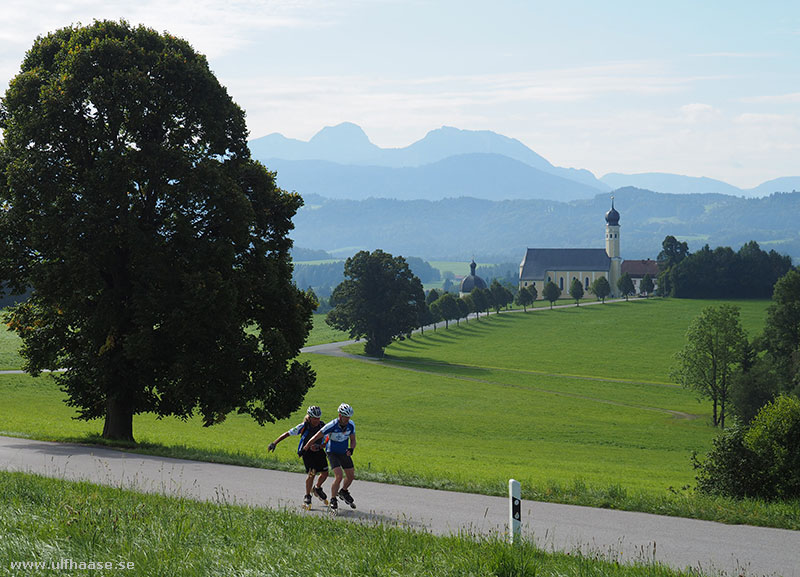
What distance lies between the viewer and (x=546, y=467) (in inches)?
1246

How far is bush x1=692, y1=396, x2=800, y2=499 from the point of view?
16.6 metres

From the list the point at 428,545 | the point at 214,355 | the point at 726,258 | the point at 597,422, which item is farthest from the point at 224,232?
the point at 726,258

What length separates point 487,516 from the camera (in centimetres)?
1478

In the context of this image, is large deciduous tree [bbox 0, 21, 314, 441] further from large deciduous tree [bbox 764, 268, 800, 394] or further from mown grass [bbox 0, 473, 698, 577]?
large deciduous tree [bbox 764, 268, 800, 394]

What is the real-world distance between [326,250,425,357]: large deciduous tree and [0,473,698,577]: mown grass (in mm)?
78943

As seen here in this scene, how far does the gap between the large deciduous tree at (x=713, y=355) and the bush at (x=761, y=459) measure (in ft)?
160

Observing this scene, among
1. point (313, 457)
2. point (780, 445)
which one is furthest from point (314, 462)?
point (780, 445)

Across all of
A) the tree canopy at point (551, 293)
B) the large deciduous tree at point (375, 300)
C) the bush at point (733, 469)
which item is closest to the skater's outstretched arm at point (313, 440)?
the bush at point (733, 469)

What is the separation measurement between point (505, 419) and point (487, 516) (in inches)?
1610

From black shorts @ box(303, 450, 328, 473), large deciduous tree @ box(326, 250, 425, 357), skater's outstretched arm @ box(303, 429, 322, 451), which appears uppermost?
large deciduous tree @ box(326, 250, 425, 357)

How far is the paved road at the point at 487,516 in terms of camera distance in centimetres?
1207

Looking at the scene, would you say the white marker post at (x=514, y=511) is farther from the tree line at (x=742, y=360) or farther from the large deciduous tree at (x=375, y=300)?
Answer: the large deciduous tree at (x=375, y=300)

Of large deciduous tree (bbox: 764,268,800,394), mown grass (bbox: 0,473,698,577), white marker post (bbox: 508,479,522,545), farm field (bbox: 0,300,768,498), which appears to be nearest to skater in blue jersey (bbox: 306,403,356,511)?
mown grass (bbox: 0,473,698,577)

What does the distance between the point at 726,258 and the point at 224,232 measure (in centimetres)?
14265
